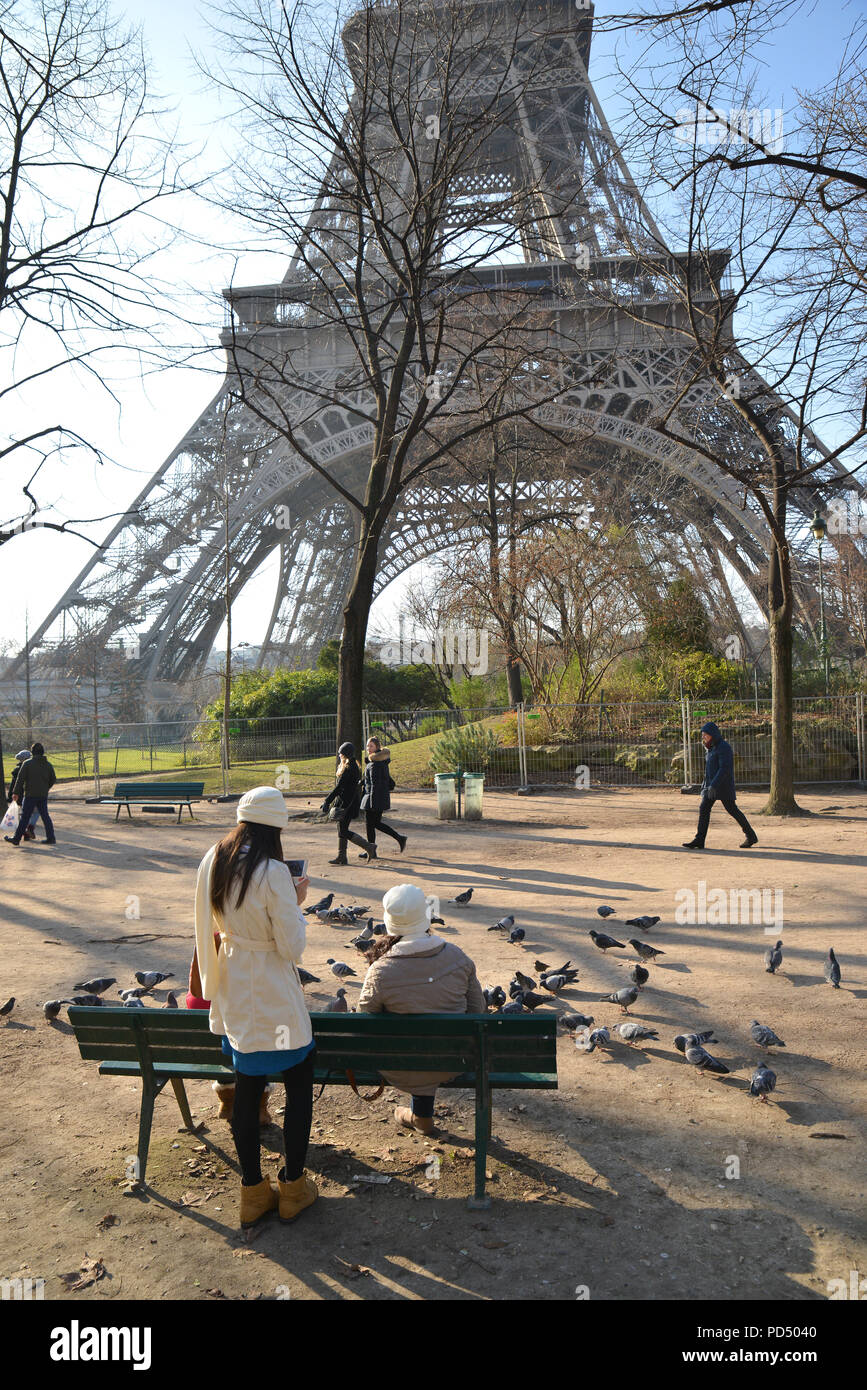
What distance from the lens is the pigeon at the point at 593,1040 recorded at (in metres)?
5.62

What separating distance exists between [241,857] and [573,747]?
16859 millimetres

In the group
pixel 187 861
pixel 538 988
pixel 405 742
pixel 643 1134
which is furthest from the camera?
pixel 405 742

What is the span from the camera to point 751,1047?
224 inches

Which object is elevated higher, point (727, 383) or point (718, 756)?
point (727, 383)

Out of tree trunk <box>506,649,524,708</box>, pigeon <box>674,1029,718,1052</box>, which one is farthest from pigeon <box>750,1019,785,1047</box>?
tree trunk <box>506,649,524,708</box>

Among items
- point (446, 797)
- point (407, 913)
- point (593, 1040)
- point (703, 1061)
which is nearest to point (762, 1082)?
point (703, 1061)

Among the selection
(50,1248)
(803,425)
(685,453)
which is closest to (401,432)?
(803,425)

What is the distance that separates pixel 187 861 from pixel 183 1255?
963 centimetres

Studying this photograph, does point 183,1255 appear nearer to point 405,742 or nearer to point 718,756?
point 718,756

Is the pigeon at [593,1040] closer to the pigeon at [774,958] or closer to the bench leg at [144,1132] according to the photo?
the pigeon at [774,958]

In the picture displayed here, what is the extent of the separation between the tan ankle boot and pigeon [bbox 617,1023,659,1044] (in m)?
2.20

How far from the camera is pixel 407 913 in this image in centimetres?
461

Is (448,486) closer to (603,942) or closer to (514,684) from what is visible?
(514,684)

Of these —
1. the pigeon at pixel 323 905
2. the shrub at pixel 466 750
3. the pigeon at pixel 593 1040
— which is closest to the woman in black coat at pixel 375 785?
the pigeon at pixel 323 905
